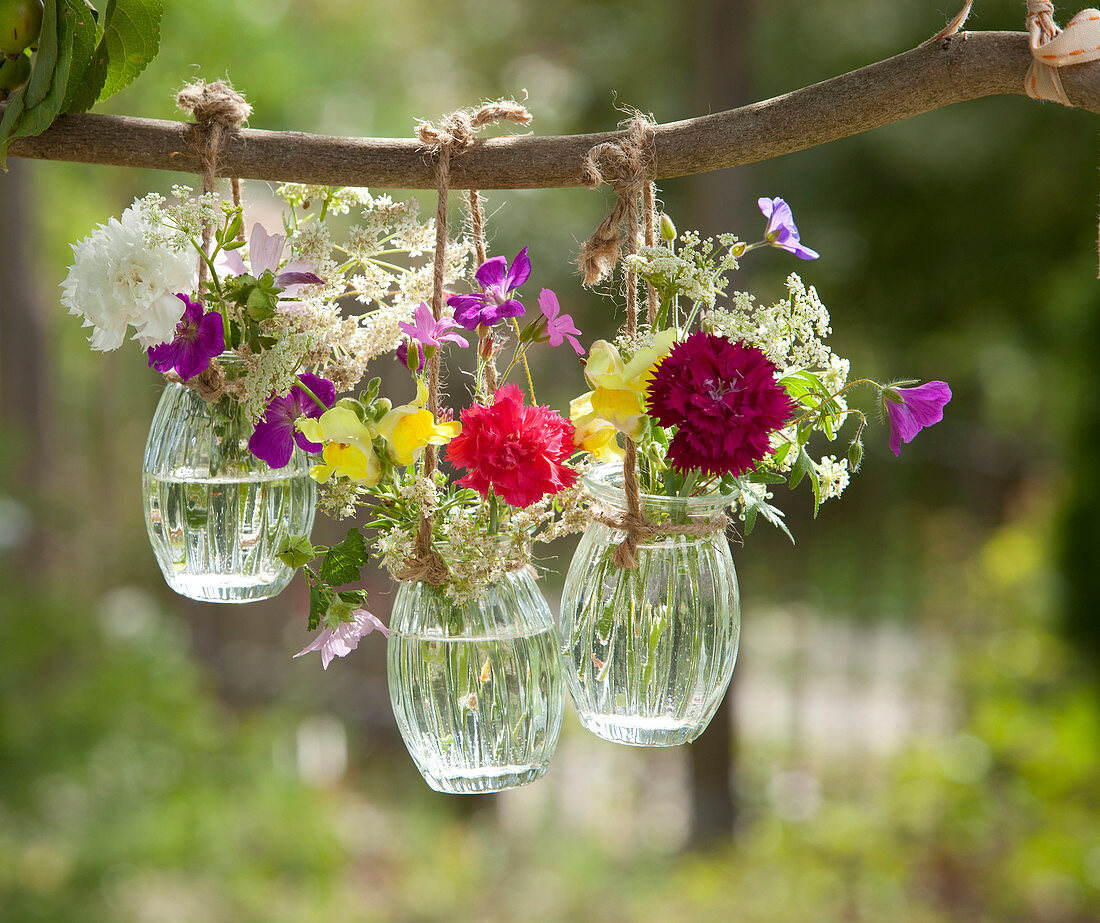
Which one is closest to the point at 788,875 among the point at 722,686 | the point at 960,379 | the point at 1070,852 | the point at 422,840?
the point at 1070,852

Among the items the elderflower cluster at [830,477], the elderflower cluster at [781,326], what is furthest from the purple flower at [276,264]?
the elderflower cluster at [830,477]

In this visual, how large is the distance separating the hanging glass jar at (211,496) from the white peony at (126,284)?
0.27ft

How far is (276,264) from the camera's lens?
871mm

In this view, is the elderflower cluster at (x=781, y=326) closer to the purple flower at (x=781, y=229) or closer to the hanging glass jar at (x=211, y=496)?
the purple flower at (x=781, y=229)

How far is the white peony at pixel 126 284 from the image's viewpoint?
0.80 metres

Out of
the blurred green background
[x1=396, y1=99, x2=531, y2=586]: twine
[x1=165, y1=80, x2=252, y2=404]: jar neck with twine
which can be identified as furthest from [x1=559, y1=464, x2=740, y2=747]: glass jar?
the blurred green background

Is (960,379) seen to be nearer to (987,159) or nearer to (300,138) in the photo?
(987,159)

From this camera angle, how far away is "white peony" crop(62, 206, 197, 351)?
31.5 inches

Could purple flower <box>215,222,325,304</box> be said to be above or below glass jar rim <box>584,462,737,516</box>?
above

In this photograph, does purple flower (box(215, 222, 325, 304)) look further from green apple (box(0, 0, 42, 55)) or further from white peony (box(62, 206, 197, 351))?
green apple (box(0, 0, 42, 55))

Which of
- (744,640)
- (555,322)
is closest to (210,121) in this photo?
(555,322)

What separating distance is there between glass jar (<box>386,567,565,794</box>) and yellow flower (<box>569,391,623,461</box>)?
11cm

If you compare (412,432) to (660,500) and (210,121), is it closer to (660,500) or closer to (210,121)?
(660,500)

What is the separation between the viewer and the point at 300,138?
85 cm
